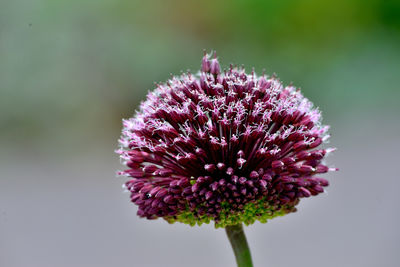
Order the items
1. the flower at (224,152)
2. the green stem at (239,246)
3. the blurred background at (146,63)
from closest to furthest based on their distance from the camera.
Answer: the flower at (224,152)
the green stem at (239,246)
the blurred background at (146,63)

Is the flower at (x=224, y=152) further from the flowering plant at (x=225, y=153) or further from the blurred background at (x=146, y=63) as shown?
the blurred background at (x=146, y=63)

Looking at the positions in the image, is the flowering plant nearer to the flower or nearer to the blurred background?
the flower

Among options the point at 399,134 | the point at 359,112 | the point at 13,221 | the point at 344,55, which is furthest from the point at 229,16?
the point at 13,221

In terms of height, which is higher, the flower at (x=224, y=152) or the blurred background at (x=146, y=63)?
the blurred background at (x=146, y=63)

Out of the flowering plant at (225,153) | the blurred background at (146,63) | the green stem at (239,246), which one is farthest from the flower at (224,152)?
the blurred background at (146,63)

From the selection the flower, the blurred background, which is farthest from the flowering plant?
the blurred background

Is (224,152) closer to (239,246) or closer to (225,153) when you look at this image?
(225,153)

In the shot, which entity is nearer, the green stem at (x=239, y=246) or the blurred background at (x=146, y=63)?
the green stem at (x=239, y=246)
